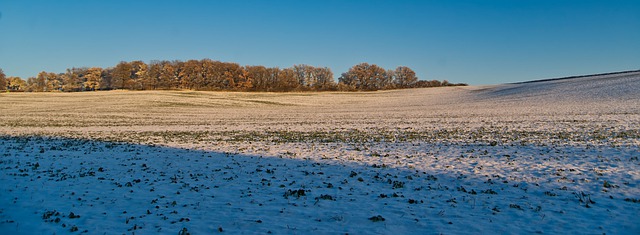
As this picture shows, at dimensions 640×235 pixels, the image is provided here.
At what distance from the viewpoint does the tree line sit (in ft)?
368

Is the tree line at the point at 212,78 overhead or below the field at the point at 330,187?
overhead

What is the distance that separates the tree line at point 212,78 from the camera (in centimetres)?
11212

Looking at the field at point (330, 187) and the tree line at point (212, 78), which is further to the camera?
the tree line at point (212, 78)

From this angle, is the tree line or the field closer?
the field

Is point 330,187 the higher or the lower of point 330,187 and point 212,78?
the lower

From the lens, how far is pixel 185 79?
11325cm

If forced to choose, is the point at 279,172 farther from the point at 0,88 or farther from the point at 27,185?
the point at 0,88

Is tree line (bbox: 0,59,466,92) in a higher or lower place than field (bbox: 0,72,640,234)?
higher

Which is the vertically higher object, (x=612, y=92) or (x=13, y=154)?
(x=612, y=92)

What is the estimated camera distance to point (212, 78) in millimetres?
116812

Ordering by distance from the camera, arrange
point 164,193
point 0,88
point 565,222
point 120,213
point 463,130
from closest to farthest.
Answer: point 565,222 < point 120,213 < point 164,193 < point 463,130 < point 0,88

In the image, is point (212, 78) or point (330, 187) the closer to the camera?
point (330, 187)

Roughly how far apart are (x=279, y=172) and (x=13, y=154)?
14.4 m

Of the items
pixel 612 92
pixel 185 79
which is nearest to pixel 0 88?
pixel 185 79
